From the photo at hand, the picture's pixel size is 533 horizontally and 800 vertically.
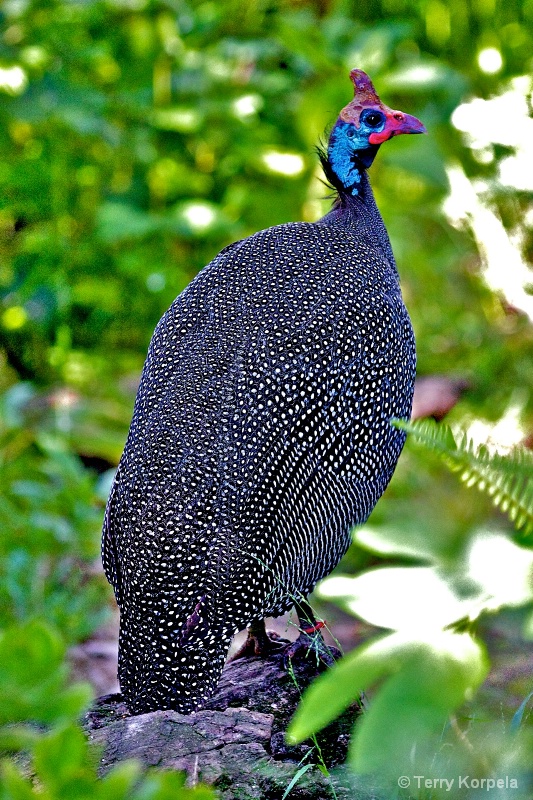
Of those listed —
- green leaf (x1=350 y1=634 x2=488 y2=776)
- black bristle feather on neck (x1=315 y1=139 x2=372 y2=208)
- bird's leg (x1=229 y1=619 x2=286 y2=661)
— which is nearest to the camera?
green leaf (x1=350 y1=634 x2=488 y2=776)

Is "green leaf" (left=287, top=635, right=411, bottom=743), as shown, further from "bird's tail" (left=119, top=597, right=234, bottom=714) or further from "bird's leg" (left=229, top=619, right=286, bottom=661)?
"bird's leg" (left=229, top=619, right=286, bottom=661)

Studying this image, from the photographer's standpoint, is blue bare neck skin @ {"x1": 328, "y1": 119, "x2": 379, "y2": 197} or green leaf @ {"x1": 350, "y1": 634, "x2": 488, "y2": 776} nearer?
green leaf @ {"x1": 350, "y1": 634, "x2": 488, "y2": 776}

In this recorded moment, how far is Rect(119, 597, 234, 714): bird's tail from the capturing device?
2721 mm

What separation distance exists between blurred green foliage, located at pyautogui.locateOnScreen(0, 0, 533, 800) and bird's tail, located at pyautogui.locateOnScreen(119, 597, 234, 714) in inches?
91.1

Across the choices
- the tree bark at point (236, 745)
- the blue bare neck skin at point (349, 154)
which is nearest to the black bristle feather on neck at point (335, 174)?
the blue bare neck skin at point (349, 154)

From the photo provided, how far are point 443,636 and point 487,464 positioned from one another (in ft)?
1.19

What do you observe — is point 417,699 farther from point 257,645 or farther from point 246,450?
point 257,645

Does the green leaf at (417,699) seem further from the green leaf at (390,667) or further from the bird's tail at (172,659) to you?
the bird's tail at (172,659)

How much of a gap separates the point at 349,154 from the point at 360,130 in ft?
0.34

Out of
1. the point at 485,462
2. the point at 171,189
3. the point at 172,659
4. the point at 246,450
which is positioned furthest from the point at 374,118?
the point at 171,189

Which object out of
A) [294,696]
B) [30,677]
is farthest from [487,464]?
[294,696]

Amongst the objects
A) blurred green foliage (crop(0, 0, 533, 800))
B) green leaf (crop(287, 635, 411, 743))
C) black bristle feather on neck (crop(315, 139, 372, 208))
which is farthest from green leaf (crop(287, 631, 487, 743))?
blurred green foliage (crop(0, 0, 533, 800))

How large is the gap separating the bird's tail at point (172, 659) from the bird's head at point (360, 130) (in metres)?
1.89

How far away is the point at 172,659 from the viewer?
272cm
